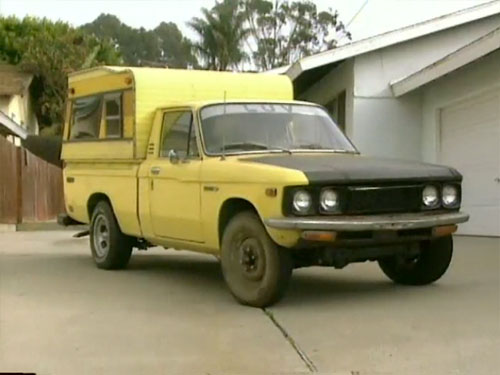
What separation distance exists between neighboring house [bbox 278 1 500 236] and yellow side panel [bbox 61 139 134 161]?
219 inches

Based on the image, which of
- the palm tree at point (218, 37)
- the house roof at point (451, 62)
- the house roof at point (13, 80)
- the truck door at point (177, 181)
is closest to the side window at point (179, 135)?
the truck door at point (177, 181)

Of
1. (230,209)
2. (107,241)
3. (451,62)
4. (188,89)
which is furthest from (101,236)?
(451,62)

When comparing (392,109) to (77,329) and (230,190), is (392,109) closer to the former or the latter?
(230,190)

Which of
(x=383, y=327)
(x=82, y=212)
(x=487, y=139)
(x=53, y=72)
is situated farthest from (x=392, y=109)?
(x=53, y=72)

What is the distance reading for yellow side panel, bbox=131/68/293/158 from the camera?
32.5 ft

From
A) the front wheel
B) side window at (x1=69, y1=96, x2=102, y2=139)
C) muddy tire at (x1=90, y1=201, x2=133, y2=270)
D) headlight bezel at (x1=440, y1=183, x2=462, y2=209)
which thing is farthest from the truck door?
headlight bezel at (x1=440, y1=183, x2=462, y2=209)

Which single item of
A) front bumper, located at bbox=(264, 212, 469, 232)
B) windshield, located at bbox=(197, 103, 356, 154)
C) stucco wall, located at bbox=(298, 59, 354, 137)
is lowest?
front bumper, located at bbox=(264, 212, 469, 232)

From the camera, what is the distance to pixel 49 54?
3891 cm

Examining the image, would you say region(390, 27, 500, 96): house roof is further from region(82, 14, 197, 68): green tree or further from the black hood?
region(82, 14, 197, 68): green tree

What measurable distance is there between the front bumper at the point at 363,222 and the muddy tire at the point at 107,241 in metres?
3.47

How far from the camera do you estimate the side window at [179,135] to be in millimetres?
9000

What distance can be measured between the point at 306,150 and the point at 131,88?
2.43m

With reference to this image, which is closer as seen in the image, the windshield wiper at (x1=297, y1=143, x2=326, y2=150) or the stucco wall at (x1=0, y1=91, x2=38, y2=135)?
the windshield wiper at (x1=297, y1=143, x2=326, y2=150)

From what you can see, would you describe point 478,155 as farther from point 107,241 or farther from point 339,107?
point 107,241
